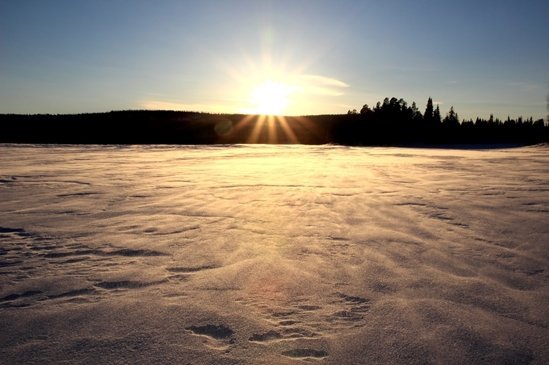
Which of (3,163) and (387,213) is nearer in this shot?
(387,213)

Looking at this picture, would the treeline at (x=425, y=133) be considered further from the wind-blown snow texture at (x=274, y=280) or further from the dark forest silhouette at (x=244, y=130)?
the wind-blown snow texture at (x=274, y=280)

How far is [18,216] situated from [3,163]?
7105 mm

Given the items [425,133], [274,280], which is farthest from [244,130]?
[274,280]

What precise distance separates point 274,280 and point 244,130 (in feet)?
123

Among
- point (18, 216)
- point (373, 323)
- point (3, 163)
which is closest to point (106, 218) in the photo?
point (18, 216)

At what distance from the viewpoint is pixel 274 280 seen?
2564mm

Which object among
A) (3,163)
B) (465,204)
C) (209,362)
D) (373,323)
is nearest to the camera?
(209,362)

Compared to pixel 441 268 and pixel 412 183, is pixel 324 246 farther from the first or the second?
pixel 412 183

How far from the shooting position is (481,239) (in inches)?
136

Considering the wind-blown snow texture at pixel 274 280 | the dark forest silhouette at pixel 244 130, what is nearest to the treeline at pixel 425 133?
the dark forest silhouette at pixel 244 130

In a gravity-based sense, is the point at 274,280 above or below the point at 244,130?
below

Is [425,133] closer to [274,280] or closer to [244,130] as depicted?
[244,130]

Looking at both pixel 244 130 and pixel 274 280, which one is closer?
pixel 274 280

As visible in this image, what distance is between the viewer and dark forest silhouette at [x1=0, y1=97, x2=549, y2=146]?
34594mm
